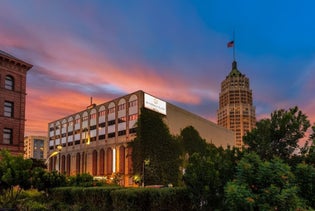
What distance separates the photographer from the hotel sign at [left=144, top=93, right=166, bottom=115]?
7006 cm

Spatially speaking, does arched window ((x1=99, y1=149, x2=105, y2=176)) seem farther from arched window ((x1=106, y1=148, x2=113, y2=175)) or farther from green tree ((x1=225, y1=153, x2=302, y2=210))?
green tree ((x1=225, y1=153, x2=302, y2=210))

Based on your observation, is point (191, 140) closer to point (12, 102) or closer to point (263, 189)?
point (12, 102)

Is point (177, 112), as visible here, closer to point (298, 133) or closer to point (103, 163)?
point (103, 163)

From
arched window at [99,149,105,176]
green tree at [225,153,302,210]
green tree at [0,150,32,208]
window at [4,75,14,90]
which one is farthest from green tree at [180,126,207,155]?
green tree at [225,153,302,210]

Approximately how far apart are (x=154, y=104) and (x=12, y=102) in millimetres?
34482

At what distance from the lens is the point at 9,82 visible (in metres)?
42.8

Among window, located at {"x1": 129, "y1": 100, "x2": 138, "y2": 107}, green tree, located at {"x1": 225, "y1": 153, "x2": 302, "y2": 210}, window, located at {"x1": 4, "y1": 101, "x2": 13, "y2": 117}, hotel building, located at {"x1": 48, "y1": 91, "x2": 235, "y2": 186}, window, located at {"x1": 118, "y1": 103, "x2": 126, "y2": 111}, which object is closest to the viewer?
green tree, located at {"x1": 225, "y1": 153, "x2": 302, "y2": 210}

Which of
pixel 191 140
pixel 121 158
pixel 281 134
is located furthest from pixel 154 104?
pixel 281 134

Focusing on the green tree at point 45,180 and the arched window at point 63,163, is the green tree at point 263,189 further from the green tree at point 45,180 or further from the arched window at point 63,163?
the arched window at point 63,163

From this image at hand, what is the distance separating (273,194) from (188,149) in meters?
72.8

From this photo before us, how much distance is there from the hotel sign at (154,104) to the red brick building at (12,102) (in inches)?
1197

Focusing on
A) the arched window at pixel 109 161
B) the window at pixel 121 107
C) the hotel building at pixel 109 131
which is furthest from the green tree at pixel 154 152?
the arched window at pixel 109 161

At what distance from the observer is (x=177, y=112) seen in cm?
8012

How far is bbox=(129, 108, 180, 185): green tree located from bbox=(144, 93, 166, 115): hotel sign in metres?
1.22
